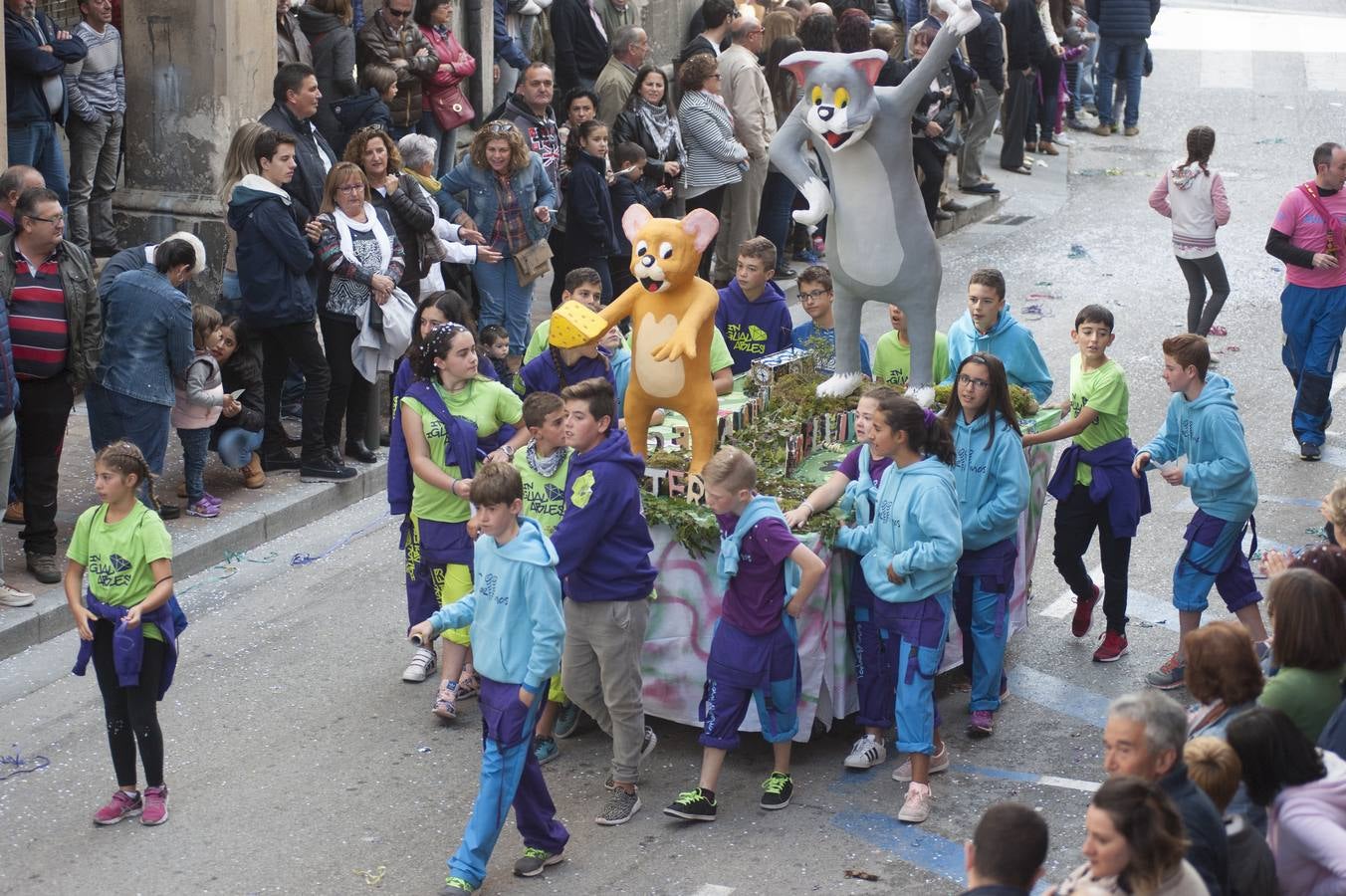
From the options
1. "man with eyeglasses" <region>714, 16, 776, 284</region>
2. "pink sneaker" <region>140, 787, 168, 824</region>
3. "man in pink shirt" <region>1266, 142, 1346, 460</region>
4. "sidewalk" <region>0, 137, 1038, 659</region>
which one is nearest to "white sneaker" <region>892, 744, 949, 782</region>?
"pink sneaker" <region>140, 787, 168, 824</region>

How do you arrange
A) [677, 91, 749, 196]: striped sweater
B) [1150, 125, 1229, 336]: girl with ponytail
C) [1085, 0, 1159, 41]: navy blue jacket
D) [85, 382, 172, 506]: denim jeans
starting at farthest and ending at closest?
[1085, 0, 1159, 41]: navy blue jacket, [677, 91, 749, 196]: striped sweater, [1150, 125, 1229, 336]: girl with ponytail, [85, 382, 172, 506]: denim jeans

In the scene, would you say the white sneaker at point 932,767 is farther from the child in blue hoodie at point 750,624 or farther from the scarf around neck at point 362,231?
the scarf around neck at point 362,231

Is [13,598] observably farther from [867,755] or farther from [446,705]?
[867,755]

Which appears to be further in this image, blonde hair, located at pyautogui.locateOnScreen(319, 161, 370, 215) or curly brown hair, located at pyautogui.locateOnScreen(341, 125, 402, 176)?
curly brown hair, located at pyautogui.locateOnScreen(341, 125, 402, 176)

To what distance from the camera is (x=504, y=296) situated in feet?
38.7

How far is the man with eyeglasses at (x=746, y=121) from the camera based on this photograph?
47.8 feet

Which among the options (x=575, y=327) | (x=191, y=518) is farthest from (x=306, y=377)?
(x=575, y=327)

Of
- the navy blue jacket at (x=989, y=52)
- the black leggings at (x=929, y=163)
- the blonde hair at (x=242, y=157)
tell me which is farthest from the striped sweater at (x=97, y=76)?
the navy blue jacket at (x=989, y=52)

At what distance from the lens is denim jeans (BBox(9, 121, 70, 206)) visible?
11133 millimetres

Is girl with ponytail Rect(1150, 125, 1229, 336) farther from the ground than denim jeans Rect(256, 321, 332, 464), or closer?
farther from the ground

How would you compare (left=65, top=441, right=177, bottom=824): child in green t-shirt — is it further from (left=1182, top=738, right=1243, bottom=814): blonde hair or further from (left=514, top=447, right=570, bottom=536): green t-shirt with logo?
(left=1182, top=738, right=1243, bottom=814): blonde hair

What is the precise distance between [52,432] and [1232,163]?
14.5 metres

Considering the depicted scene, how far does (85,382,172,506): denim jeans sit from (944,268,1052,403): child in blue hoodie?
13.4 ft


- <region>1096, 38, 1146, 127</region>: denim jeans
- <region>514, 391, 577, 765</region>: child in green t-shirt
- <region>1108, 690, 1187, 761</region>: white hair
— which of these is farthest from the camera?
<region>1096, 38, 1146, 127</region>: denim jeans
